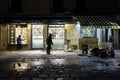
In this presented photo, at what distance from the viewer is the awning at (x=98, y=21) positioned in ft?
88.9

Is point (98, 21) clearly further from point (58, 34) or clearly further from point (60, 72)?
point (60, 72)

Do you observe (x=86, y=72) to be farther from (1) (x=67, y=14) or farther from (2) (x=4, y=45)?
(2) (x=4, y=45)

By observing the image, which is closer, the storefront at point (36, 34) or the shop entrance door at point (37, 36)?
the storefront at point (36, 34)

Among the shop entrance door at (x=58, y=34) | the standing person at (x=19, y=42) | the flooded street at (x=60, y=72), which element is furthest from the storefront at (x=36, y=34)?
the flooded street at (x=60, y=72)

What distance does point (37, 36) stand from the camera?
32219mm

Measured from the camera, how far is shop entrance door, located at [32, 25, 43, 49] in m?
32.2

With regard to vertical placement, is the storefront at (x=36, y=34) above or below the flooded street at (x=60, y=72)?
above

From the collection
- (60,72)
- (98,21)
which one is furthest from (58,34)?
(60,72)

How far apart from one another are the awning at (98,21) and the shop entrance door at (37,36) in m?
4.82

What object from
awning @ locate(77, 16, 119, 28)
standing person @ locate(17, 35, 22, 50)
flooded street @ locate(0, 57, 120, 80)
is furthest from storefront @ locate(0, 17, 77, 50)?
flooded street @ locate(0, 57, 120, 80)

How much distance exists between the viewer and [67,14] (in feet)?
99.0

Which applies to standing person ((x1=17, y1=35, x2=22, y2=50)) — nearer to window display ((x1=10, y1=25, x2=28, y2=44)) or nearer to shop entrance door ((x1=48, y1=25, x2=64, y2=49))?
window display ((x1=10, y1=25, x2=28, y2=44))

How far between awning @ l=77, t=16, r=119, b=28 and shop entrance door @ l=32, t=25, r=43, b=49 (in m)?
4.82

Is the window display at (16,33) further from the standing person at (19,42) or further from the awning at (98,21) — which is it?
the awning at (98,21)
